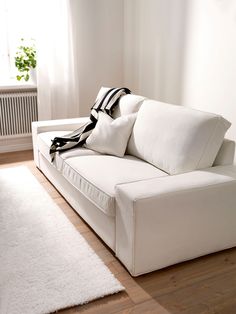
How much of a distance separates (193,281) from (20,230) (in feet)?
4.10

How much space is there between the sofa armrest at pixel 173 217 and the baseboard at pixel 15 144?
278 cm

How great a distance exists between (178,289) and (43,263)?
81 centimetres

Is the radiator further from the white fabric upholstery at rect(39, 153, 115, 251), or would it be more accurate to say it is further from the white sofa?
the white sofa

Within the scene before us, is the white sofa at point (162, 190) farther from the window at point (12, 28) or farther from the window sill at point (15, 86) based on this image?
the window at point (12, 28)

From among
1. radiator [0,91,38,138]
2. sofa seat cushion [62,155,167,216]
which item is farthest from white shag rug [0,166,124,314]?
radiator [0,91,38,138]

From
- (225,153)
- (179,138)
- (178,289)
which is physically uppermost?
(179,138)

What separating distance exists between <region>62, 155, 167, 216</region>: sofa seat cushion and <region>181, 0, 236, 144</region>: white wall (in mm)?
1075

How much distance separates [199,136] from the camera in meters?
2.21

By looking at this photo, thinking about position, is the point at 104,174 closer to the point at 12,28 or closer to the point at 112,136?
the point at 112,136

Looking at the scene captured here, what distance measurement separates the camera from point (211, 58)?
3260mm

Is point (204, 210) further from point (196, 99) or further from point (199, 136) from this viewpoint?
point (196, 99)

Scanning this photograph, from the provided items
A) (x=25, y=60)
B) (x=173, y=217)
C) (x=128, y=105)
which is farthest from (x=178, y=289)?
(x=25, y=60)

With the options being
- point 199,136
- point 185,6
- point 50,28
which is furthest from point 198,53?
point 50,28

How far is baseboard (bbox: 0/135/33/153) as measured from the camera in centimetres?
443
